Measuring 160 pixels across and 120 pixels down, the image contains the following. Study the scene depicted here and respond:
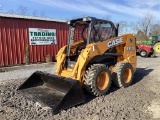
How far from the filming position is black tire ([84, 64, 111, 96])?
564cm

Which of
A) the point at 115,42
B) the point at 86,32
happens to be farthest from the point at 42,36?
the point at 115,42

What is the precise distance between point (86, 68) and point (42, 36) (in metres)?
7.90

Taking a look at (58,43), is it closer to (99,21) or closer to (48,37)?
(48,37)

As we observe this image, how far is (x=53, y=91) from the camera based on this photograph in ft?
19.2

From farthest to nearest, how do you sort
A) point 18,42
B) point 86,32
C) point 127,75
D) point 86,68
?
point 18,42 < point 127,75 < point 86,32 < point 86,68

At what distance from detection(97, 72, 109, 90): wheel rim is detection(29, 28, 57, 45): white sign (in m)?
7.71

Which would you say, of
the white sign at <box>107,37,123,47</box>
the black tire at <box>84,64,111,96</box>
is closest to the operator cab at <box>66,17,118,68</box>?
the white sign at <box>107,37,123,47</box>

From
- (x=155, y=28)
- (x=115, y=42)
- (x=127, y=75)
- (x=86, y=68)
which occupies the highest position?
(x=155, y=28)

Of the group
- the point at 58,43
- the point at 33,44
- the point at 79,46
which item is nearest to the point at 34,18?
the point at 33,44

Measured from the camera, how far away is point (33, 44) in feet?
42.3

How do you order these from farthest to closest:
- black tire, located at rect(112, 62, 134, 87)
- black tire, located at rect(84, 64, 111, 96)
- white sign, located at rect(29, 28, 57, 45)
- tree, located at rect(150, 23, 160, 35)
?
tree, located at rect(150, 23, 160, 35) → white sign, located at rect(29, 28, 57, 45) → black tire, located at rect(112, 62, 134, 87) → black tire, located at rect(84, 64, 111, 96)

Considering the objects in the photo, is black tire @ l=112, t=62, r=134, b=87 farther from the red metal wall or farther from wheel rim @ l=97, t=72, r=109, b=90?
the red metal wall

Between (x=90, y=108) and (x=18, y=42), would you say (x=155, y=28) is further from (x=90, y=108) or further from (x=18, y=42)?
(x=90, y=108)

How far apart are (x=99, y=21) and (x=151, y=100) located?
2.79 meters
